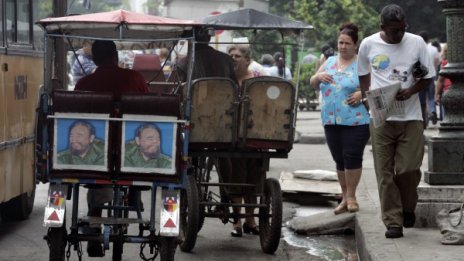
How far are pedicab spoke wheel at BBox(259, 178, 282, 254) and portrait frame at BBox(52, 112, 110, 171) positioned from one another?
7.07 ft

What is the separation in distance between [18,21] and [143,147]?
344 cm

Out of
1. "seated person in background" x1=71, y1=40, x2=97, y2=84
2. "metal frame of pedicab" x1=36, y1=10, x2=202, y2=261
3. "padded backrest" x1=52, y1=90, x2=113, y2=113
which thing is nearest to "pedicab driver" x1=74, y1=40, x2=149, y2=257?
"metal frame of pedicab" x1=36, y1=10, x2=202, y2=261

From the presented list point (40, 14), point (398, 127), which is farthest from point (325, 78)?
point (40, 14)

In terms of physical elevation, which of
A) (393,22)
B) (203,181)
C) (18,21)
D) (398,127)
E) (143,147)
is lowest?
(203,181)

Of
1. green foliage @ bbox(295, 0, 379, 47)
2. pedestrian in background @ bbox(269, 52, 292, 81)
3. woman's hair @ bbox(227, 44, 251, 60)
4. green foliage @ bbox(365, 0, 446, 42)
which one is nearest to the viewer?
woman's hair @ bbox(227, 44, 251, 60)

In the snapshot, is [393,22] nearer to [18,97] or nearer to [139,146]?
[139,146]

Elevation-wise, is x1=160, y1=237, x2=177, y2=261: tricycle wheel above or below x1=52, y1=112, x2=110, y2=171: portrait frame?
below

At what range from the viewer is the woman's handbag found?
8609 mm

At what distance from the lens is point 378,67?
904 cm

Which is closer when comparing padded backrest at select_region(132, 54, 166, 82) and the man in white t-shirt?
the man in white t-shirt

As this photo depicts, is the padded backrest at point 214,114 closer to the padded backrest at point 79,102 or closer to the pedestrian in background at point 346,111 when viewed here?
the pedestrian in background at point 346,111

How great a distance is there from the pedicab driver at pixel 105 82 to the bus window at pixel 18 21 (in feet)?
6.92

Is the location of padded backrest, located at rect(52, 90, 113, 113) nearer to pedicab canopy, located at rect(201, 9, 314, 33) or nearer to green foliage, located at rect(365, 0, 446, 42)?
pedicab canopy, located at rect(201, 9, 314, 33)

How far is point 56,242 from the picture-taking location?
25.9ft
